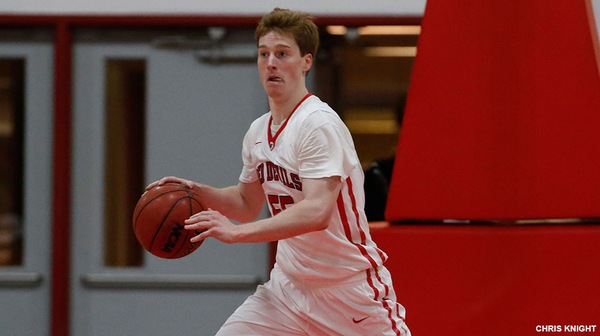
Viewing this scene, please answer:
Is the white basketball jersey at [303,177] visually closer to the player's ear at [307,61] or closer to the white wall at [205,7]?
the player's ear at [307,61]

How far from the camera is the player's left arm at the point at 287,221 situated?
3.29 m

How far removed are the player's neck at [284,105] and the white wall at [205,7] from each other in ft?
8.58

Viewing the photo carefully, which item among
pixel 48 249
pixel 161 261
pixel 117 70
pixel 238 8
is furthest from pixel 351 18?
pixel 48 249

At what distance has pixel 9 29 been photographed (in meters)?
6.56

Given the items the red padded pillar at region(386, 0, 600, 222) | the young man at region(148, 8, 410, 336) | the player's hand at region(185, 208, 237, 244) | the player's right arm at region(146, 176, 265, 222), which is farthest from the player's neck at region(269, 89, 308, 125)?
the red padded pillar at region(386, 0, 600, 222)

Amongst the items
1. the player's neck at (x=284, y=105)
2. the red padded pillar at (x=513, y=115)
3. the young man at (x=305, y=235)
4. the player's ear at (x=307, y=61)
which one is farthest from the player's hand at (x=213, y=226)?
the red padded pillar at (x=513, y=115)

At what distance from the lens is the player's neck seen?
3748mm

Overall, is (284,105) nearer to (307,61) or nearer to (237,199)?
(307,61)

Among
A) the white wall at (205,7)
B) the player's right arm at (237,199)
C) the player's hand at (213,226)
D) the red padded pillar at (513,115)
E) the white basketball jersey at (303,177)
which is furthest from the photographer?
the white wall at (205,7)

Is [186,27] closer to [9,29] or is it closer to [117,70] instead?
[117,70]

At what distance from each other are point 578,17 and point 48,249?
12.4 feet

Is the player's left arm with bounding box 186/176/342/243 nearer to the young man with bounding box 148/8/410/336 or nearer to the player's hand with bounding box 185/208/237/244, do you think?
the player's hand with bounding box 185/208/237/244

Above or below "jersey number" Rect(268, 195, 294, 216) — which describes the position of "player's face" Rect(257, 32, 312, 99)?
above

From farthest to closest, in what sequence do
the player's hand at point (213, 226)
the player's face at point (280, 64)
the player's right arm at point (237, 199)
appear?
the player's right arm at point (237, 199) < the player's face at point (280, 64) < the player's hand at point (213, 226)
